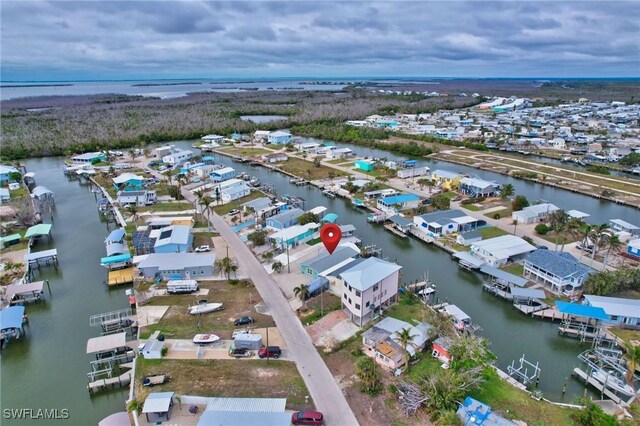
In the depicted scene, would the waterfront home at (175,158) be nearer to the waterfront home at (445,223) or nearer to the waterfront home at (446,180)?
the waterfront home at (446,180)

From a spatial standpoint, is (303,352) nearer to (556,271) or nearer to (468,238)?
(556,271)

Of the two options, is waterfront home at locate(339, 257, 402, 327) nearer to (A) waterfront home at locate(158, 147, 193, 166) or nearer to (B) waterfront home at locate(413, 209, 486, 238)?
(B) waterfront home at locate(413, 209, 486, 238)

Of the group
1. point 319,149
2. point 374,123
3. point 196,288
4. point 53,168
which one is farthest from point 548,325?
point 374,123

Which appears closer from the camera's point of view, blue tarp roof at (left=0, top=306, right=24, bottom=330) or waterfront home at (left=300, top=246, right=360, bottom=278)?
blue tarp roof at (left=0, top=306, right=24, bottom=330)

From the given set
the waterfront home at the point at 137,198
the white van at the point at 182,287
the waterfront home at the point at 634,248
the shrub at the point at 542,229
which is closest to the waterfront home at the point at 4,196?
the waterfront home at the point at 137,198

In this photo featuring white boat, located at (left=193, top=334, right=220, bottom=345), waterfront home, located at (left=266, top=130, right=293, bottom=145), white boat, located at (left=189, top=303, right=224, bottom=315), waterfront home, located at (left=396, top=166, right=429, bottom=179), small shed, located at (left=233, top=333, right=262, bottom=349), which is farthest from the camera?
waterfront home, located at (left=266, top=130, right=293, bottom=145)

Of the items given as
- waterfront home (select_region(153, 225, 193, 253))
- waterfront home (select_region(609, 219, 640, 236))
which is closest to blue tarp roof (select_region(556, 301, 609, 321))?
waterfront home (select_region(609, 219, 640, 236))

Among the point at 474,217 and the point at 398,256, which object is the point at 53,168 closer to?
the point at 398,256
